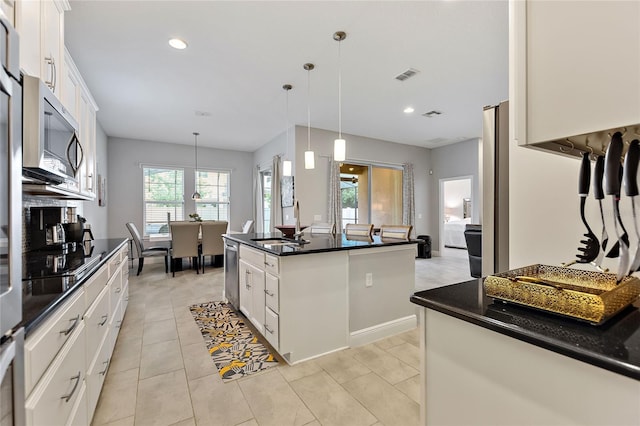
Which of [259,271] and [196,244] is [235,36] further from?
[196,244]

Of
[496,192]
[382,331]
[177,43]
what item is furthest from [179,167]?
[496,192]

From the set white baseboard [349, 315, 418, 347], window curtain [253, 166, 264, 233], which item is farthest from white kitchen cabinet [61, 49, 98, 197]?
window curtain [253, 166, 264, 233]

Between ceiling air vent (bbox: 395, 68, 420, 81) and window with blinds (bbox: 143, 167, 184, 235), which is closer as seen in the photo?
ceiling air vent (bbox: 395, 68, 420, 81)

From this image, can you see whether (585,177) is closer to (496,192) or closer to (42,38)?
(496,192)

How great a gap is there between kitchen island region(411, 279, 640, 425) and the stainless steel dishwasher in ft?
8.57

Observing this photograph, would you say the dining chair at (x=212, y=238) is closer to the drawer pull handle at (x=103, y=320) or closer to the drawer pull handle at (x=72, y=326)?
the drawer pull handle at (x=103, y=320)

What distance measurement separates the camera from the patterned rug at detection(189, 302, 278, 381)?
2215mm

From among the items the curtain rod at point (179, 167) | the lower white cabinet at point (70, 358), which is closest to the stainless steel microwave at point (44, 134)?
the lower white cabinet at point (70, 358)

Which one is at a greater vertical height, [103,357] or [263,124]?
[263,124]

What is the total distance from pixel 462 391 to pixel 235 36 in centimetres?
323

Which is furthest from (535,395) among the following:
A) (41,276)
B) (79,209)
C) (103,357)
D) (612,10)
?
(79,209)

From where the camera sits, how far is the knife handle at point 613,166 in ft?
2.06

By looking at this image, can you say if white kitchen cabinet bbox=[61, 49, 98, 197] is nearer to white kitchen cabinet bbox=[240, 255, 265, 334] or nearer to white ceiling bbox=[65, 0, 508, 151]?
white ceiling bbox=[65, 0, 508, 151]

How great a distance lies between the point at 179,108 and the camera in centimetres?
475
